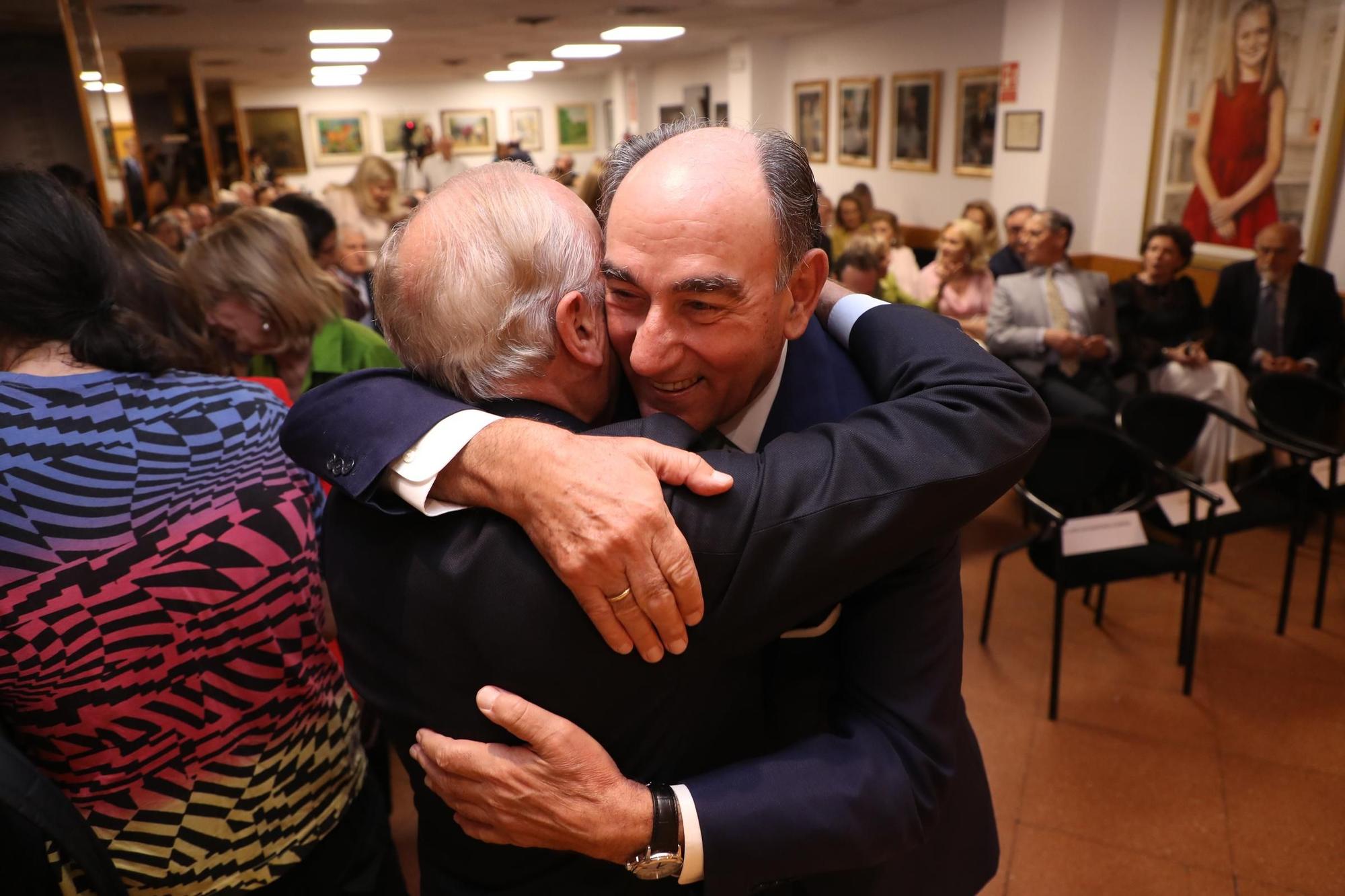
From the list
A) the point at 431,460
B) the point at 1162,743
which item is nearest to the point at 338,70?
the point at 1162,743

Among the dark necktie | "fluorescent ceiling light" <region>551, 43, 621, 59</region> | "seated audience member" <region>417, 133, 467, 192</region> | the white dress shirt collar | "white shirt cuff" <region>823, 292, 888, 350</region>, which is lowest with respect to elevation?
the dark necktie

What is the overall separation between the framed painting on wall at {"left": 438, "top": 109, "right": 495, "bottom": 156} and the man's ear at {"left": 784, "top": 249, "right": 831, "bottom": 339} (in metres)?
18.9

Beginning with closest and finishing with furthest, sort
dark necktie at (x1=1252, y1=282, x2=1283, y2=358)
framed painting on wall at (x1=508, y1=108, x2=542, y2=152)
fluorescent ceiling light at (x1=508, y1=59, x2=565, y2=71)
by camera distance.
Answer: dark necktie at (x1=1252, y1=282, x2=1283, y2=358), fluorescent ceiling light at (x1=508, y1=59, x2=565, y2=71), framed painting on wall at (x1=508, y1=108, x2=542, y2=152)

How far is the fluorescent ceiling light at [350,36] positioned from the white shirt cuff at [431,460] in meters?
9.06

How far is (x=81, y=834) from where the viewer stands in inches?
43.6

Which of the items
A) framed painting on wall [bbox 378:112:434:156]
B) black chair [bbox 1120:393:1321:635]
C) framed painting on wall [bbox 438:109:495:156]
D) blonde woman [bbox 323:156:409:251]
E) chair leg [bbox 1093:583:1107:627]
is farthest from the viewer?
framed painting on wall [bbox 438:109:495:156]

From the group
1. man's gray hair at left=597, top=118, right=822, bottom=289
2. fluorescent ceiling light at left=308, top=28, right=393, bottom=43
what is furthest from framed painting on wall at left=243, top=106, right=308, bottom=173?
man's gray hair at left=597, top=118, right=822, bottom=289

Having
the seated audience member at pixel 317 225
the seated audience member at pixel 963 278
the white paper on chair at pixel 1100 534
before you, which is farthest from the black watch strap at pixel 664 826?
the seated audience member at pixel 963 278

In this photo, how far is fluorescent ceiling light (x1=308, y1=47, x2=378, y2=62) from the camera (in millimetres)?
10680

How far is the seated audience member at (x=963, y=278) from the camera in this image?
5.12 m

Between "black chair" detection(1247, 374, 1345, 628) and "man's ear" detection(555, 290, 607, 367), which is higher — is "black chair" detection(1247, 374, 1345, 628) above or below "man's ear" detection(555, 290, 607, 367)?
below

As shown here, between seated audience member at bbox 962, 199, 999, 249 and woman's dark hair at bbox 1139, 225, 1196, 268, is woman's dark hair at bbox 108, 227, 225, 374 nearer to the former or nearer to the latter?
woman's dark hair at bbox 1139, 225, 1196, 268

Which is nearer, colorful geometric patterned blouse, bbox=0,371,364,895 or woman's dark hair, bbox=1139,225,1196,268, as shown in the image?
colorful geometric patterned blouse, bbox=0,371,364,895

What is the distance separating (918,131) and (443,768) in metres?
9.41
